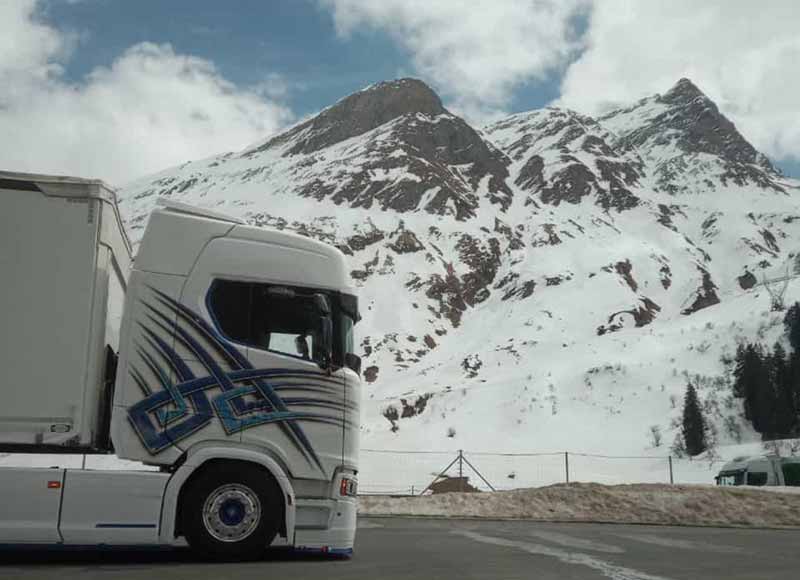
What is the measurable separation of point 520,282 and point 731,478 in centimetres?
9474

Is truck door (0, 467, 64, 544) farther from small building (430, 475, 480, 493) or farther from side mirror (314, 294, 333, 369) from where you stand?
small building (430, 475, 480, 493)

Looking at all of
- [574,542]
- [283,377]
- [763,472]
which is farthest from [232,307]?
[763,472]

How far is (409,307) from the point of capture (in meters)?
121

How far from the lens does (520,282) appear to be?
13150 centimetres

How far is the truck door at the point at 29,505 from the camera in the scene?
25.1 feet

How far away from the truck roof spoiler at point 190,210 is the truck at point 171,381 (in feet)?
0.08

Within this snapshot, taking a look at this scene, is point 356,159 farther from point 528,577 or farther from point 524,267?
point 528,577

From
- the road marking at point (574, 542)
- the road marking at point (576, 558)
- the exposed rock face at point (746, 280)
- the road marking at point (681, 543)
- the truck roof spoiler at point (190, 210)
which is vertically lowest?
A: the road marking at point (681, 543)

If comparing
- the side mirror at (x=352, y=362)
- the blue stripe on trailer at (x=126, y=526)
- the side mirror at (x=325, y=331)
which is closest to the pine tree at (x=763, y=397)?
the side mirror at (x=352, y=362)

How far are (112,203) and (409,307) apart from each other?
4443 inches

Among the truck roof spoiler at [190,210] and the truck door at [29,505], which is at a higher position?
the truck roof spoiler at [190,210]

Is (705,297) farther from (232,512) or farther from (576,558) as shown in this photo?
(232,512)

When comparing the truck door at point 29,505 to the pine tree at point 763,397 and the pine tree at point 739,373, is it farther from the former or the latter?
the pine tree at point 739,373

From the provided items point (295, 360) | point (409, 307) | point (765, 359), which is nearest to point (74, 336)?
point (295, 360)
